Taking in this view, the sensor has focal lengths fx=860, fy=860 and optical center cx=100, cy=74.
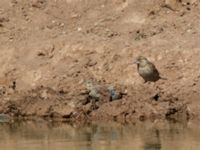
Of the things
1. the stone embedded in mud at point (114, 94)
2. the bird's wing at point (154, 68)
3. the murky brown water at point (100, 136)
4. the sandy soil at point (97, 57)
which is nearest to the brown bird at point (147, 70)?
the bird's wing at point (154, 68)

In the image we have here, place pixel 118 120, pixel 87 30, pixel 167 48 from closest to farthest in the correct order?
pixel 118 120 → pixel 167 48 → pixel 87 30

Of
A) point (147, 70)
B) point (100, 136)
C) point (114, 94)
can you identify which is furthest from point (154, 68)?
point (100, 136)

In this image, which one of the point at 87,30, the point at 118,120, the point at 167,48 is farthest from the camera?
the point at 87,30

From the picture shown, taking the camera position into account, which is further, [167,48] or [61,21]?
[61,21]

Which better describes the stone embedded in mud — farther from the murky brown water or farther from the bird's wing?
the murky brown water

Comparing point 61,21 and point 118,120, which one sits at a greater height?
point 61,21

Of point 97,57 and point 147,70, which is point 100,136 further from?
point 97,57

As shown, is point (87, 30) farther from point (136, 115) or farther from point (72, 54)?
point (136, 115)

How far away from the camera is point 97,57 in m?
15.8

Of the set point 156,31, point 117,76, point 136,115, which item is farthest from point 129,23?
point 136,115

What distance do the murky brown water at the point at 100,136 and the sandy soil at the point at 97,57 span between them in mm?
642

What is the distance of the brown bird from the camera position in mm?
15180

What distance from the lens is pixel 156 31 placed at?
53.9 feet

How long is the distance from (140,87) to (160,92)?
38 centimetres
